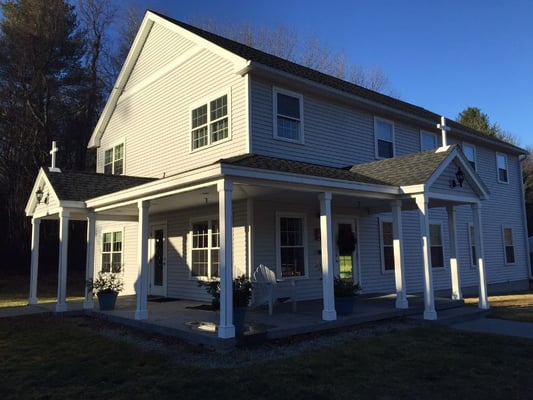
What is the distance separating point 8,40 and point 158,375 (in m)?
22.1

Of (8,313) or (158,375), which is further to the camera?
(8,313)

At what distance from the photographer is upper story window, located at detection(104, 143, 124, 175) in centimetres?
1551

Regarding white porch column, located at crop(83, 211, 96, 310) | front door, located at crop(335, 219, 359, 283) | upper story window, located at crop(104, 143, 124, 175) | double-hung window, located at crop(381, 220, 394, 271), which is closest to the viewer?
white porch column, located at crop(83, 211, 96, 310)

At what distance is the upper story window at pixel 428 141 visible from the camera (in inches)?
585

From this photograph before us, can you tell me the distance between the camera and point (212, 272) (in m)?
11.3

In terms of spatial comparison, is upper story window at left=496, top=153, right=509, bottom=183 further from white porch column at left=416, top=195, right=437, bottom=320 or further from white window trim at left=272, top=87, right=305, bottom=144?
white window trim at left=272, top=87, right=305, bottom=144

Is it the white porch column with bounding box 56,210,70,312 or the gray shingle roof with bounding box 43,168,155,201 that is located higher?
the gray shingle roof with bounding box 43,168,155,201

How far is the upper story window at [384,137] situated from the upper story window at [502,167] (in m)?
6.97

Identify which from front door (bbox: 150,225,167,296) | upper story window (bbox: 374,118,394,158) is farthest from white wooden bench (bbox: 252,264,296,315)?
upper story window (bbox: 374,118,394,158)

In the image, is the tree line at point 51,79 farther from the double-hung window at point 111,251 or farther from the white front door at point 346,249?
the white front door at point 346,249

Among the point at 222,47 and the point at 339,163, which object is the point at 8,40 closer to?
the point at 222,47

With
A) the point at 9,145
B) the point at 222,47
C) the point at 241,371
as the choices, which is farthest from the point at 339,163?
the point at 9,145

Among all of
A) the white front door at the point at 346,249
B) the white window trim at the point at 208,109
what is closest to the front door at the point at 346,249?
the white front door at the point at 346,249

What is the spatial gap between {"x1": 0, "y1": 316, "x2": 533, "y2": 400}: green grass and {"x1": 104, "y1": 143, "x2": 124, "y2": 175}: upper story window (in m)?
8.86
